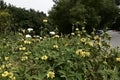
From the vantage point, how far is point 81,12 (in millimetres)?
23281

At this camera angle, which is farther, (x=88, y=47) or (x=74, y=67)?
(x=88, y=47)

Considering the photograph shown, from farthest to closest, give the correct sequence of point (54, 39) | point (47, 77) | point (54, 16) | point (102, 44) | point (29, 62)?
→ point (54, 16)
point (54, 39)
point (102, 44)
point (29, 62)
point (47, 77)

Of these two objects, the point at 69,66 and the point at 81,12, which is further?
the point at 81,12

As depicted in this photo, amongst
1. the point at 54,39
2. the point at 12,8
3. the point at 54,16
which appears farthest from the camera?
the point at 12,8

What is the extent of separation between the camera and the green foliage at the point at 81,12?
2348 cm

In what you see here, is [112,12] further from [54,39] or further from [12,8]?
[54,39]

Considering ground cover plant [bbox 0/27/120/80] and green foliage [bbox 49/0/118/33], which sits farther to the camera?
green foliage [bbox 49/0/118/33]

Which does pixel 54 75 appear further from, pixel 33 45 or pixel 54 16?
pixel 54 16

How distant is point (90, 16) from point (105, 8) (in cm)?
220

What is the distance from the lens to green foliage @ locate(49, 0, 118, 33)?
77.0 ft

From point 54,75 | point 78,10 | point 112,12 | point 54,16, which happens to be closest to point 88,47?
point 54,75

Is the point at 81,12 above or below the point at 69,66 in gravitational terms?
below

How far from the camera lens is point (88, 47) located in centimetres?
337

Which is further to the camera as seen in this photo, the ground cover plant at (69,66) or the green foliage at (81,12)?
Result: the green foliage at (81,12)
